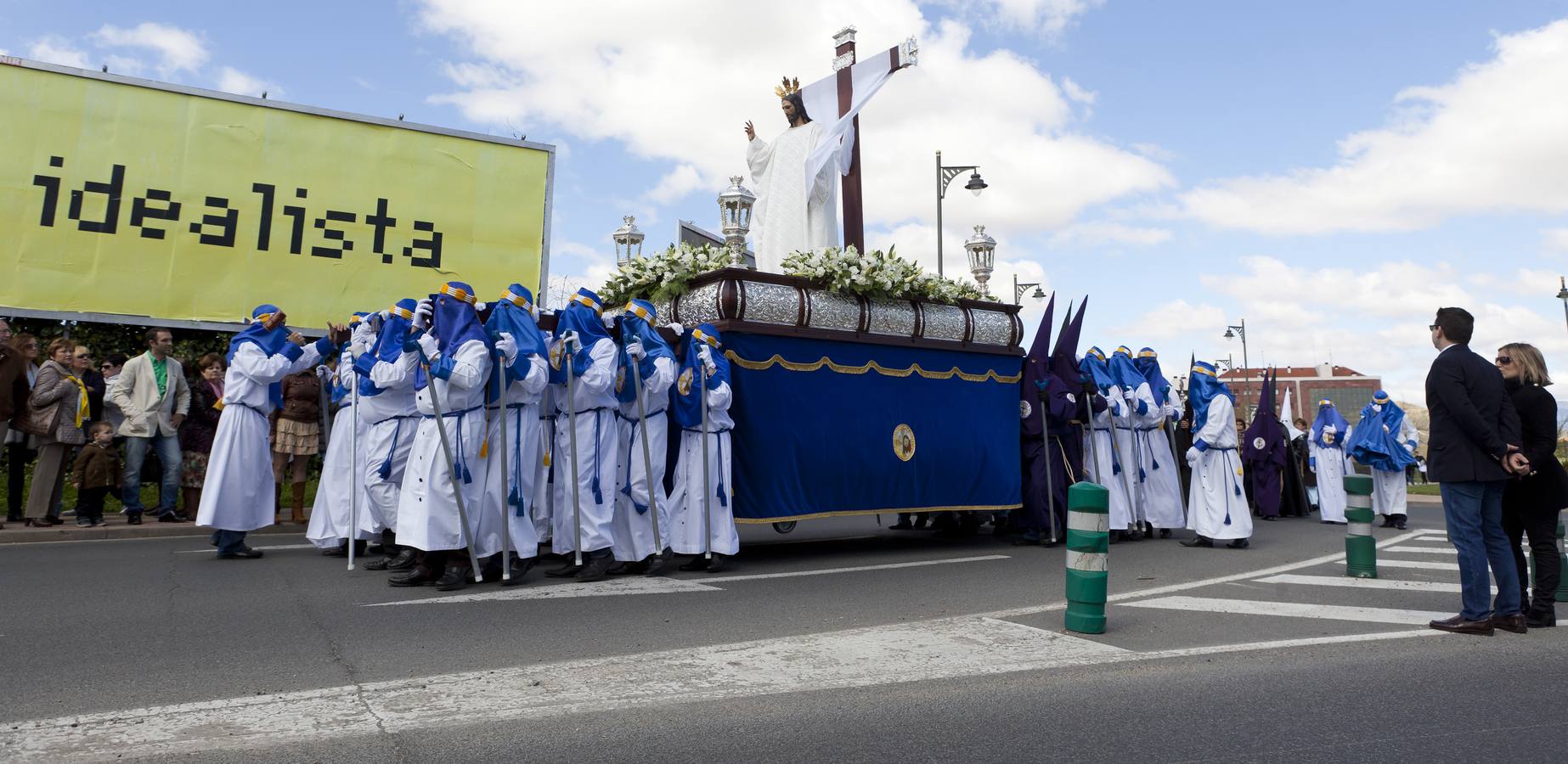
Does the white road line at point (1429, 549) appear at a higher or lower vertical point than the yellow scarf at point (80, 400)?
lower

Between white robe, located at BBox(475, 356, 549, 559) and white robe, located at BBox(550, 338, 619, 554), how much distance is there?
27cm

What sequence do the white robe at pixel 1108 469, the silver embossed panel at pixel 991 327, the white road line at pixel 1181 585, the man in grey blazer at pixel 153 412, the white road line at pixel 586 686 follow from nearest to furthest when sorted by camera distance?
the white road line at pixel 586 686
the white road line at pixel 1181 585
the silver embossed panel at pixel 991 327
the man in grey blazer at pixel 153 412
the white robe at pixel 1108 469

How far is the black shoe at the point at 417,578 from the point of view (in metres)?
6.76

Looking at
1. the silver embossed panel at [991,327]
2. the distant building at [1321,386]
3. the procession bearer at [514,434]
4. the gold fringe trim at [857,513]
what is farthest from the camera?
the distant building at [1321,386]

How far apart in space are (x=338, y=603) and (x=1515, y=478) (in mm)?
6950

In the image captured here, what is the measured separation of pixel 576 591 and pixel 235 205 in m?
11.8

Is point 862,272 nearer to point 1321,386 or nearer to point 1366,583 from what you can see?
point 1366,583

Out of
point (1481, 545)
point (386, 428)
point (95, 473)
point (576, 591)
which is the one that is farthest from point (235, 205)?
point (1481, 545)

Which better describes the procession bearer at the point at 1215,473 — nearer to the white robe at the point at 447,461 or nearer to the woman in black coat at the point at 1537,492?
the woman in black coat at the point at 1537,492

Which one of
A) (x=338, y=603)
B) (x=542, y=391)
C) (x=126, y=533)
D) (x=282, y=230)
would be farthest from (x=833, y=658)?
(x=282, y=230)

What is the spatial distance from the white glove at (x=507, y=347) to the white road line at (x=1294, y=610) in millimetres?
4449

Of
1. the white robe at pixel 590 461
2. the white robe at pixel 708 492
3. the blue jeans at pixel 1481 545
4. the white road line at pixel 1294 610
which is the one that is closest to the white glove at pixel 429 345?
the white robe at pixel 590 461

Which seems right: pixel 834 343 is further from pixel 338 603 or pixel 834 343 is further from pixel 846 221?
pixel 338 603

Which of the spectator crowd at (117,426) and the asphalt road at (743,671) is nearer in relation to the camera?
the asphalt road at (743,671)
